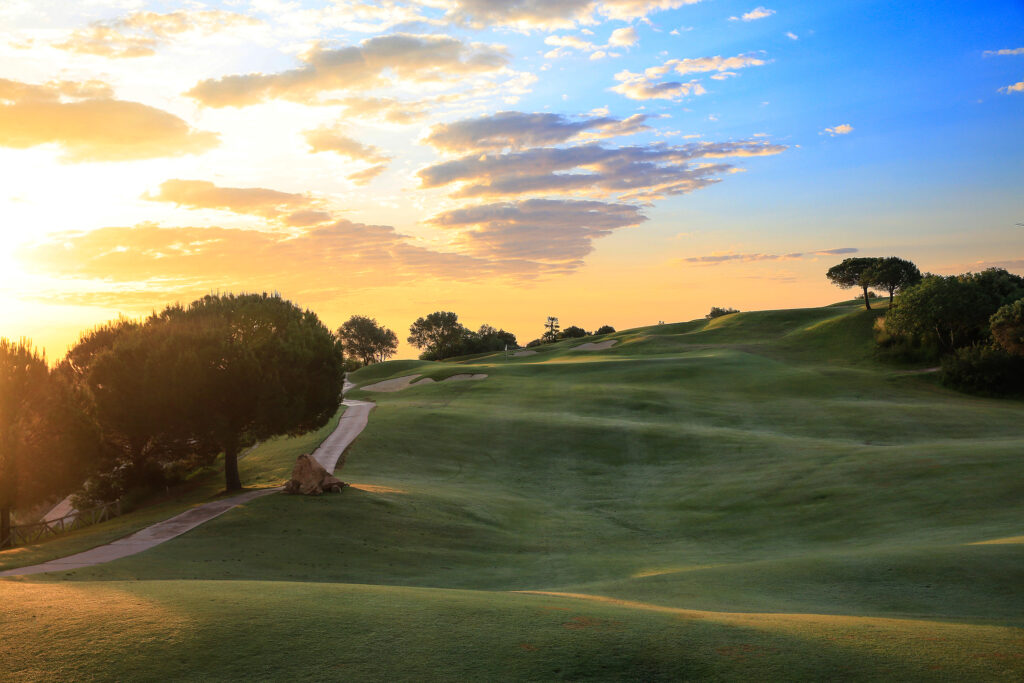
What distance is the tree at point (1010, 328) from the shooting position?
2301 inches

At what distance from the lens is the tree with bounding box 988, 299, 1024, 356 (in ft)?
192

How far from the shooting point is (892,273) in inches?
3467

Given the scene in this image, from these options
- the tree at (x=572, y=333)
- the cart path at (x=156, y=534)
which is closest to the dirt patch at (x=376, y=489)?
the cart path at (x=156, y=534)

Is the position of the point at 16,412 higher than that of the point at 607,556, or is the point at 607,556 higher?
the point at 16,412

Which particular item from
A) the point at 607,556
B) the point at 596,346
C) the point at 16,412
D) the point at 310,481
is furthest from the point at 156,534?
the point at 596,346

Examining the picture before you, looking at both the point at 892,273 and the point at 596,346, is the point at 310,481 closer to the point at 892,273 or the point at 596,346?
the point at 596,346

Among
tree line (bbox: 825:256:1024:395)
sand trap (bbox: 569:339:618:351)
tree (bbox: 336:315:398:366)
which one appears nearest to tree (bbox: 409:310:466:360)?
tree (bbox: 336:315:398:366)

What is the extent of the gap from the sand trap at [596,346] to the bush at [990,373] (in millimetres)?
47632

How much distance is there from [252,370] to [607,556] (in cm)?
1833

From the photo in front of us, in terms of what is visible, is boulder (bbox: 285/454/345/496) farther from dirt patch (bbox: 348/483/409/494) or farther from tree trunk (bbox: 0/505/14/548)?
tree trunk (bbox: 0/505/14/548)

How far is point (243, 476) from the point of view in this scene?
41500mm

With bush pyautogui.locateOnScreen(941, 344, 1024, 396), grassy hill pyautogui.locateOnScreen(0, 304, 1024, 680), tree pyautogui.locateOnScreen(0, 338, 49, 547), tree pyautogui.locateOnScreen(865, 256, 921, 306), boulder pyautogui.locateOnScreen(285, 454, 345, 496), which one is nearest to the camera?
grassy hill pyautogui.locateOnScreen(0, 304, 1024, 680)

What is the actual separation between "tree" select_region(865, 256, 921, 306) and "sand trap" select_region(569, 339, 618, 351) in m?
35.3

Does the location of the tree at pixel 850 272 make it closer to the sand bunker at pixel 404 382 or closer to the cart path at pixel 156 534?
the sand bunker at pixel 404 382
